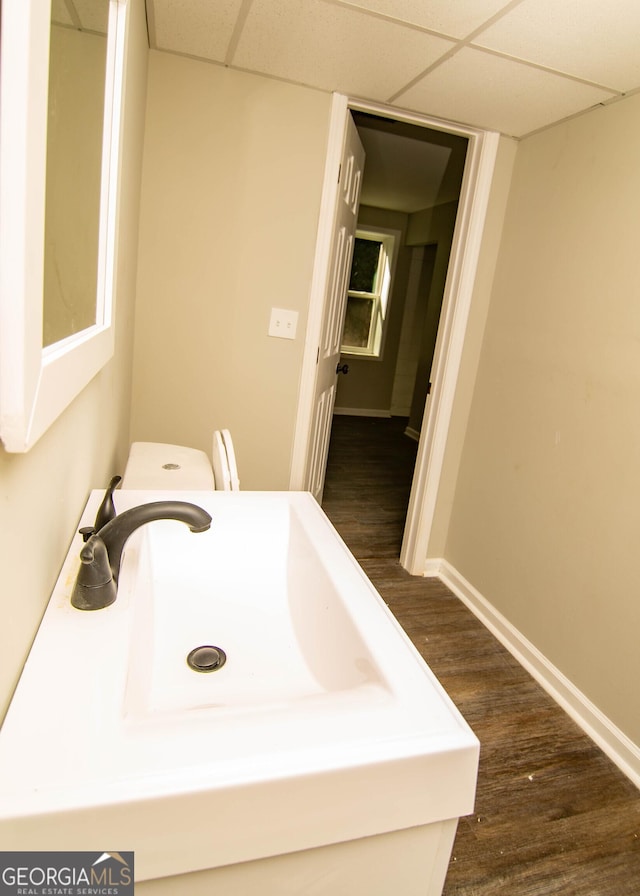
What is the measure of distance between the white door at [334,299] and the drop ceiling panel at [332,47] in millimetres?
286

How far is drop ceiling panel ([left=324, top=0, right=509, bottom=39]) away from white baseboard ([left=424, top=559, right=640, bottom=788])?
2.20m

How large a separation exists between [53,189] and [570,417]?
193cm

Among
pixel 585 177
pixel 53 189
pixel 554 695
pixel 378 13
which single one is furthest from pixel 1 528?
pixel 585 177

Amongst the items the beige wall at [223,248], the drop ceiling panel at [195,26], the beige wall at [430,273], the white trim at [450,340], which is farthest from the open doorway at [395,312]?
the drop ceiling panel at [195,26]

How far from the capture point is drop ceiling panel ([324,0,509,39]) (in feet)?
4.70

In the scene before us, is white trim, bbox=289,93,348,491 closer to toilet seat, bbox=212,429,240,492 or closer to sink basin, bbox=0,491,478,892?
toilet seat, bbox=212,429,240,492

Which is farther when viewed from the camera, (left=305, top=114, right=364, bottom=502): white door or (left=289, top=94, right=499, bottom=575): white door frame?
(left=305, top=114, right=364, bottom=502): white door

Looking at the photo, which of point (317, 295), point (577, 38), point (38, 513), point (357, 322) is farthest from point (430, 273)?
point (38, 513)

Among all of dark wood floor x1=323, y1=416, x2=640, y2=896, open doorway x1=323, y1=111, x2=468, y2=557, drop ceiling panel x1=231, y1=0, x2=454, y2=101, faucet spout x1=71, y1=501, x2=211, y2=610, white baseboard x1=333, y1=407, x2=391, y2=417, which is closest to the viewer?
faucet spout x1=71, y1=501, x2=211, y2=610

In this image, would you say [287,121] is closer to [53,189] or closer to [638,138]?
[638,138]

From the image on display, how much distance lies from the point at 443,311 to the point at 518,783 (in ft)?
6.41

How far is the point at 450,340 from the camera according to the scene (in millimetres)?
2549

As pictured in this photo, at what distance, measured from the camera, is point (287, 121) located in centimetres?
215

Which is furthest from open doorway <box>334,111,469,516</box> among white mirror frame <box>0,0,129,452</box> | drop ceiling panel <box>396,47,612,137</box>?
white mirror frame <box>0,0,129,452</box>
